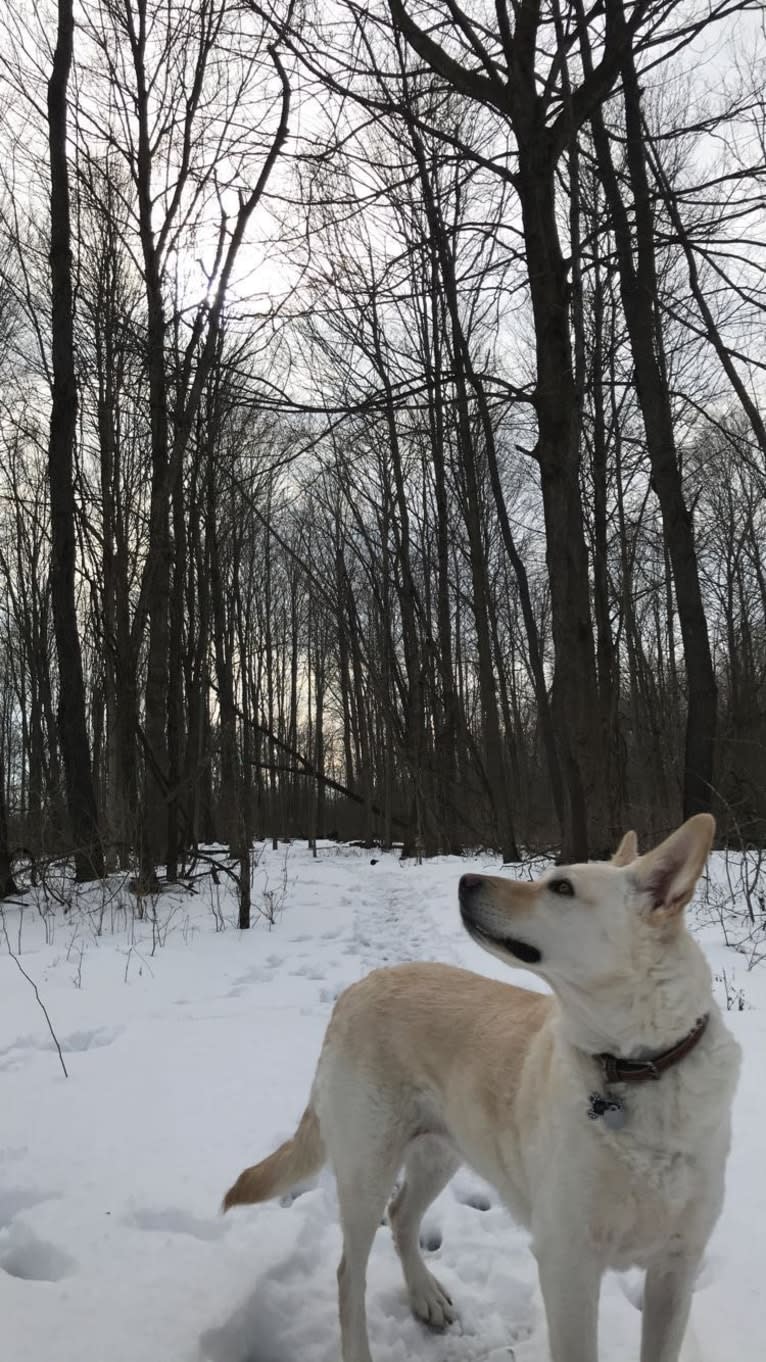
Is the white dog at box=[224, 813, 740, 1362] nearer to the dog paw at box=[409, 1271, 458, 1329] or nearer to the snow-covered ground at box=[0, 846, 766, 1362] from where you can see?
the dog paw at box=[409, 1271, 458, 1329]

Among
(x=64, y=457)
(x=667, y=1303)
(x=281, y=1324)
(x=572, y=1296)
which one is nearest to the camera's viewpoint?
(x=572, y=1296)

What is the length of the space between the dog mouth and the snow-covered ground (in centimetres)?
112

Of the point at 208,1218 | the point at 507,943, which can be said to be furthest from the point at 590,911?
the point at 208,1218

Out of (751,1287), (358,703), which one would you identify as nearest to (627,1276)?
(751,1287)

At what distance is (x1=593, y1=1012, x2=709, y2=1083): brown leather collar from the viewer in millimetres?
1612

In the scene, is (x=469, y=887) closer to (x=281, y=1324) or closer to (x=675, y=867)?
(x=675, y=867)

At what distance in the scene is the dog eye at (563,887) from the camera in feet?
5.98

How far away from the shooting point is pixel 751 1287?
6.94 feet

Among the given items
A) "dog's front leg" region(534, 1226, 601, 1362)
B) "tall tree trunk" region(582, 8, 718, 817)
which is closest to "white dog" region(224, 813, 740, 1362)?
"dog's front leg" region(534, 1226, 601, 1362)

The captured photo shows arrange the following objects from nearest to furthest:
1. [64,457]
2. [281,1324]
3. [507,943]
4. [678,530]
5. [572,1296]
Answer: [572,1296], [507,943], [281,1324], [678,530], [64,457]

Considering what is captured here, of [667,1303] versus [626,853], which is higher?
[626,853]

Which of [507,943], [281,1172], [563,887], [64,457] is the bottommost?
[281,1172]

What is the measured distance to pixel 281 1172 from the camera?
2.16m

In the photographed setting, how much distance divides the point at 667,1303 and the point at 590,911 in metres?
0.88
